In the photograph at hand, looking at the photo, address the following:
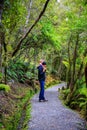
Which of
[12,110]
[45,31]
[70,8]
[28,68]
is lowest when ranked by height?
[28,68]

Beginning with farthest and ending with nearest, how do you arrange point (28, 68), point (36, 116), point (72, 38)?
1. point (28, 68)
2. point (72, 38)
3. point (36, 116)

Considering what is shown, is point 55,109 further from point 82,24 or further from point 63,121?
point 82,24

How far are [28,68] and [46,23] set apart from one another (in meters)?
6.12

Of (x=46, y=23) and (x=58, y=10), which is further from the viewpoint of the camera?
(x=58, y=10)

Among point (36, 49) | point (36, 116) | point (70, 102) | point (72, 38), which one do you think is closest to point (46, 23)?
point (36, 49)

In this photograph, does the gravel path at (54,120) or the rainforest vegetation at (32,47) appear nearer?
the gravel path at (54,120)

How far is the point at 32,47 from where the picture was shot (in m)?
23.2

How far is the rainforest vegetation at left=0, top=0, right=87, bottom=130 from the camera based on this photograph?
11195 millimetres

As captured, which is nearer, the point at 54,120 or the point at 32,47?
the point at 54,120

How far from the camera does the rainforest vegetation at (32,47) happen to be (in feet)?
36.7

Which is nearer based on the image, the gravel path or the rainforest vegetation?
the gravel path

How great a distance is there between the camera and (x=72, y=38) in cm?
1656

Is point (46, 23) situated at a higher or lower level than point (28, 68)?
higher

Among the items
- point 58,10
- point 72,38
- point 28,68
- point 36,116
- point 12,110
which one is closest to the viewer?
point 36,116
